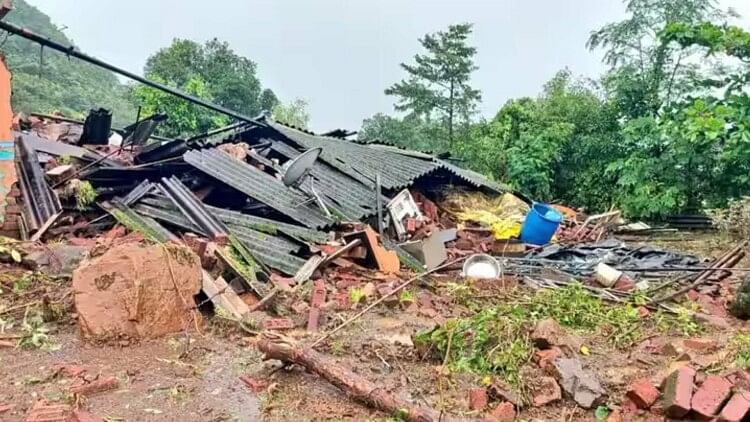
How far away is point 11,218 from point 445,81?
80.5 ft

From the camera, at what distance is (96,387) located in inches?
148

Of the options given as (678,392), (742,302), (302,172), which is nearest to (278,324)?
(678,392)

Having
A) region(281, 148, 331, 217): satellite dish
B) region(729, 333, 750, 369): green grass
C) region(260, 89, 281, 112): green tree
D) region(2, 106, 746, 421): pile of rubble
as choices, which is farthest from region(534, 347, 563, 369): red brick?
region(260, 89, 281, 112): green tree

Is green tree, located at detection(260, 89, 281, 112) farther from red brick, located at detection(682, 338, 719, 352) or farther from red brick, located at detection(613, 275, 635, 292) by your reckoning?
red brick, located at detection(682, 338, 719, 352)

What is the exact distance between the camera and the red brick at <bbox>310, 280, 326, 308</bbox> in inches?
236

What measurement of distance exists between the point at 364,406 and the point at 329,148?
30.2 feet

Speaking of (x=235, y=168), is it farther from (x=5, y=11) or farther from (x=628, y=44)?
(x=628, y=44)

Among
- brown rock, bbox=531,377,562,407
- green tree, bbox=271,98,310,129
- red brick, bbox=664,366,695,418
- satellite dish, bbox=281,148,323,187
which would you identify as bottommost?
brown rock, bbox=531,377,562,407

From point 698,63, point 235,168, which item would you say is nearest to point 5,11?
point 235,168

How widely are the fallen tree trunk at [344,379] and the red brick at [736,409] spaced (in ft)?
5.47

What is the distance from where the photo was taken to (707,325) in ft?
18.6

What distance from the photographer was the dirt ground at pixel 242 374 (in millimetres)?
3596

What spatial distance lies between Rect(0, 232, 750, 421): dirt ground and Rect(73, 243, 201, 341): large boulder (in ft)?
0.53

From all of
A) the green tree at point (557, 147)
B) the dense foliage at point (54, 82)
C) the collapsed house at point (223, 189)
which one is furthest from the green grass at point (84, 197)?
the dense foliage at point (54, 82)
